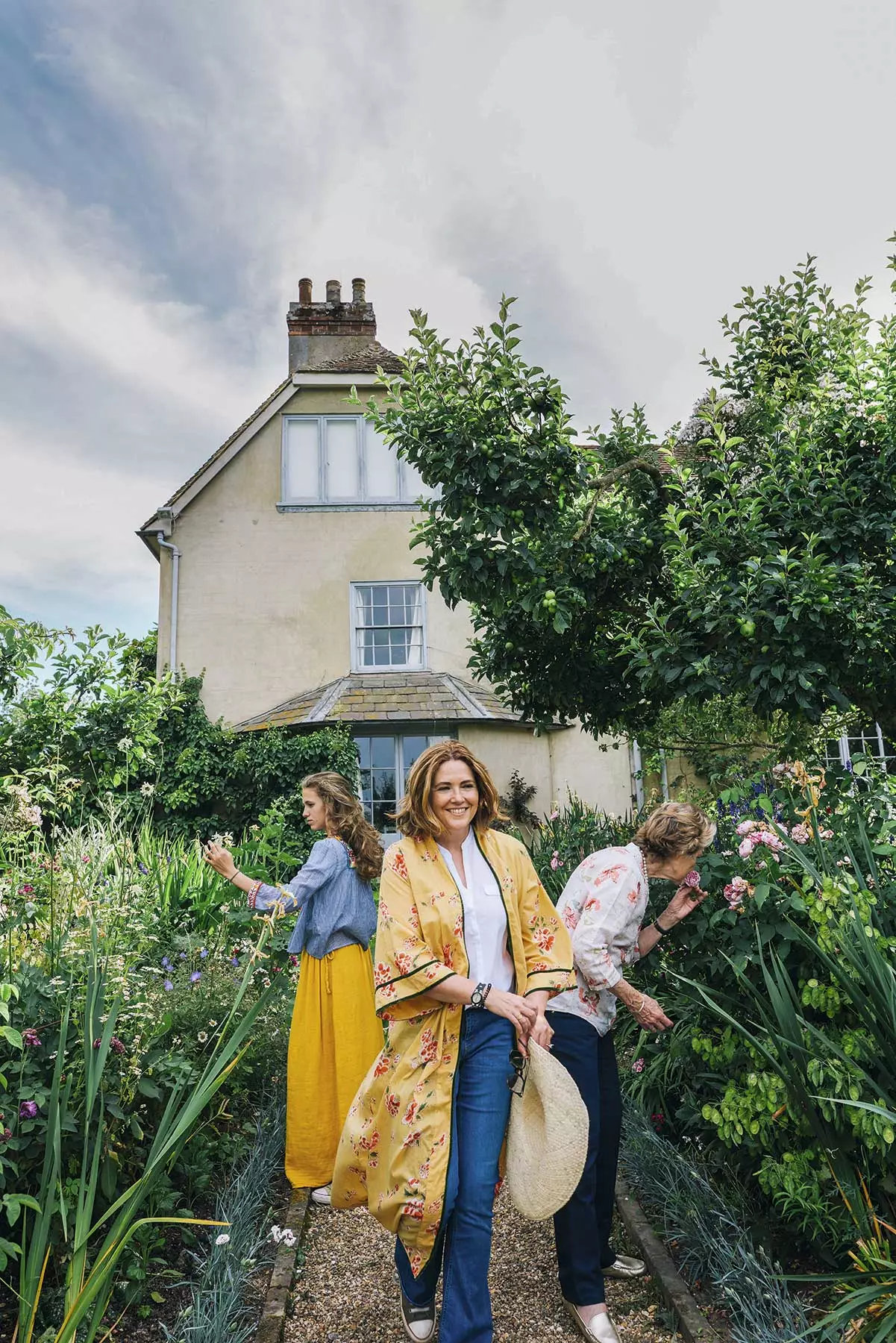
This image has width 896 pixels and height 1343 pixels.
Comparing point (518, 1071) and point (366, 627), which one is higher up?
point (366, 627)

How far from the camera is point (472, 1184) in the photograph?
259cm

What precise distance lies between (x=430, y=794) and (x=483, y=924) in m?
0.45

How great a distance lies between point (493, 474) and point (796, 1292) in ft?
12.4

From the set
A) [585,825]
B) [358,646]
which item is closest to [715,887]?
[585,825]

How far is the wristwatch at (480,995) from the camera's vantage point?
8.74 ft

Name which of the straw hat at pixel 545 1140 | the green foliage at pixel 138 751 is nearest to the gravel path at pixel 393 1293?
the straw hat at pixel 545 1140

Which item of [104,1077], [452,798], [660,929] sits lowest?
[104,1077]

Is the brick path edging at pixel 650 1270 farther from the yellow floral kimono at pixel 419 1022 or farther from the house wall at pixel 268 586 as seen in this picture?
the house wall at pixel 268 586

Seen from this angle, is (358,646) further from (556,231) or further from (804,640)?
(804,640)

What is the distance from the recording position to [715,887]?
3320 millimetres

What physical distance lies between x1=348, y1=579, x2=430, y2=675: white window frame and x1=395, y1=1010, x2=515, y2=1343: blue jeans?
40.3 ft

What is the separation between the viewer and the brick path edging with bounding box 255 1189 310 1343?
2.96 metres

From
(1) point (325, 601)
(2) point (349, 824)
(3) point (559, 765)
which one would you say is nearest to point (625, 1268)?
(2) point (349, 824)

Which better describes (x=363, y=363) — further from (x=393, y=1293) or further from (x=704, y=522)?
(x=393, y=1293)
